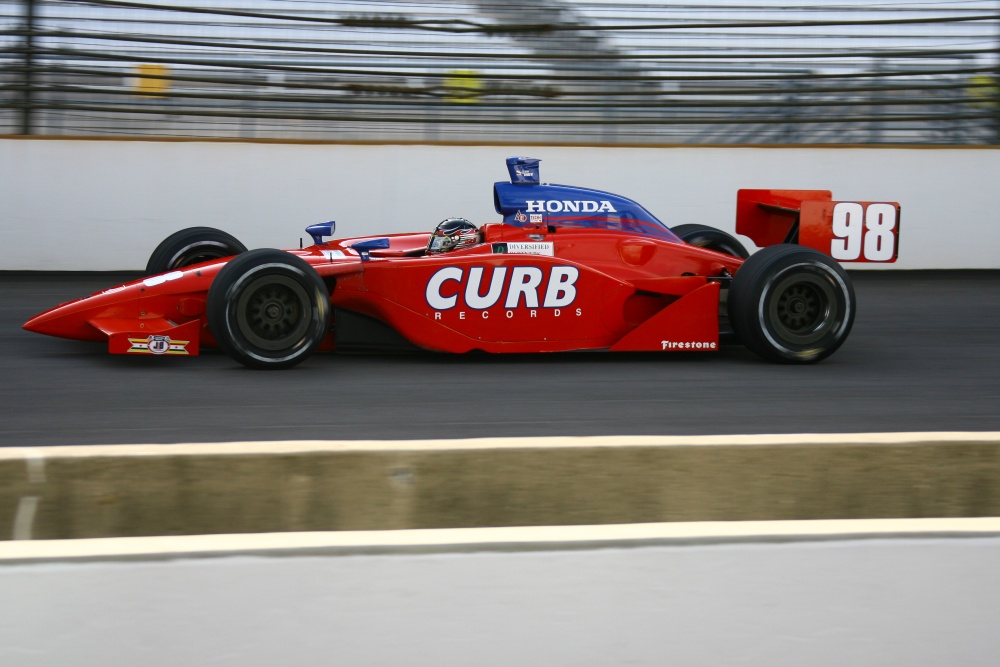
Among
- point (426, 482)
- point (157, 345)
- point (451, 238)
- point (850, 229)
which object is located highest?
point (850, 229)

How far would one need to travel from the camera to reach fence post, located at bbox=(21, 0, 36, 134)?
28.9 ft

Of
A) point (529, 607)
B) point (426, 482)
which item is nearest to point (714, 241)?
point (426, 482)

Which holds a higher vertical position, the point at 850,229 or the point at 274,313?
the point at 850,229

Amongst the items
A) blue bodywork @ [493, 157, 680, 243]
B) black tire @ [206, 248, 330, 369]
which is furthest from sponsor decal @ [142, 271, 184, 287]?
blue bodywork @ [493, 157, 680, 243]

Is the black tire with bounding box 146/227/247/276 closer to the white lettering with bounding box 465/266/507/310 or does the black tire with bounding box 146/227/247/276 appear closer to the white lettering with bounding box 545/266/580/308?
the white lettering with bounding box 465/266/507/310

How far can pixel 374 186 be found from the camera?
9141 mm

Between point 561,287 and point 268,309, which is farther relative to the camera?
point 561,287

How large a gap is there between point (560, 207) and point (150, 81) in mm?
4718

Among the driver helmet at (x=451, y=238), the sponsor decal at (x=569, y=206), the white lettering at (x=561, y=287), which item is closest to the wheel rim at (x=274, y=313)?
the driver helmet at (x=451, y=238)

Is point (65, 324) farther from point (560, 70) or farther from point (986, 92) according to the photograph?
point (986, 92)

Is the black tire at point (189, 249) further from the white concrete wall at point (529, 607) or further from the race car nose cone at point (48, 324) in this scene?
the white concrete wall at point (529, 607)

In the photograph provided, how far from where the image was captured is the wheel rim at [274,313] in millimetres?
5102

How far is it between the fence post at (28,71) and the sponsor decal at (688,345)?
5.85 m

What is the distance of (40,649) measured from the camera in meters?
1.82
